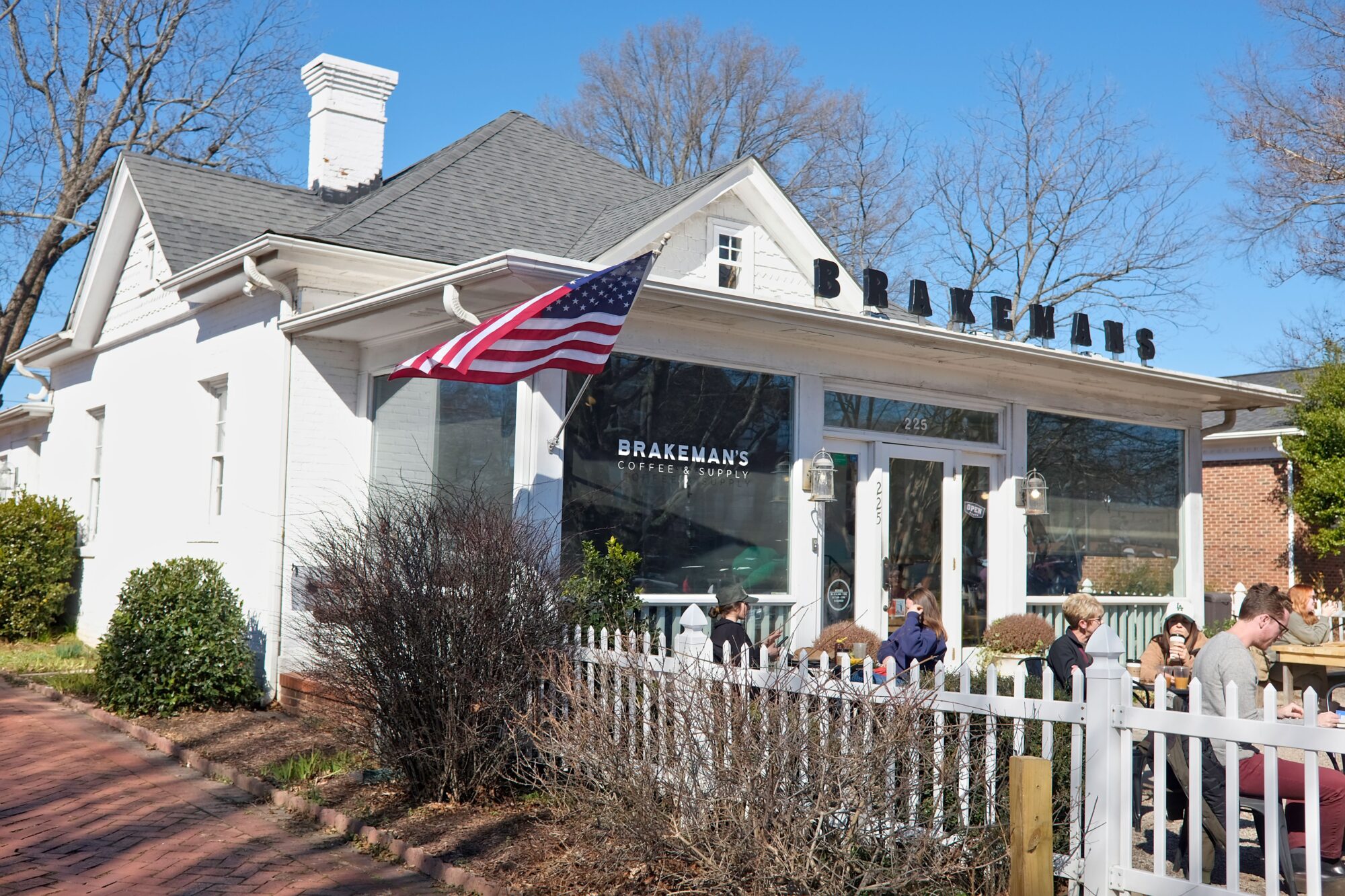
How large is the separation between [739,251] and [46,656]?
9.05m

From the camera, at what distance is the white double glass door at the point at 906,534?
35.2 feet

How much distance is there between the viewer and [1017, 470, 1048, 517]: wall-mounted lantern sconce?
1184 cm

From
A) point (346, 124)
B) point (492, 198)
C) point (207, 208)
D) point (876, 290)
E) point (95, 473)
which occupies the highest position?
point (346, 124)

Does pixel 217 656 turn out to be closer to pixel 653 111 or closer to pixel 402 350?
pixel 402 350

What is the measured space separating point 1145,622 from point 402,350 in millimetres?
8581

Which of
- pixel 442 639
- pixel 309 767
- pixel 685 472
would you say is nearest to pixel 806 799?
pixel 442 639

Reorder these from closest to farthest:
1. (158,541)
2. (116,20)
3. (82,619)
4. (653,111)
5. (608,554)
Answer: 1. (608,554)
2. (158,541)
3. (82,619)
4. (116,20)
5. (653,111)

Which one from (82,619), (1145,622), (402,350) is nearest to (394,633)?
(402,350)

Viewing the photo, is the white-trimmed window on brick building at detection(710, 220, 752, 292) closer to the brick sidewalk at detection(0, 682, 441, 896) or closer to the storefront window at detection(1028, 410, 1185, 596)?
the storefront window at detection(1028, 410, 1185, 596)

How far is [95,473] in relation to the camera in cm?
1569

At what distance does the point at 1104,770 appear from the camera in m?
4.46

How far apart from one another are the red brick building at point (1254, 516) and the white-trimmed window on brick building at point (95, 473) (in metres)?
17.5

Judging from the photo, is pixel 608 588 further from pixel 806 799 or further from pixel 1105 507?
pixel 1105 507

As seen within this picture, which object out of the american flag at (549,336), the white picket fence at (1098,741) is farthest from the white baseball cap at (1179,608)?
the white picket fence at (1098,741)
